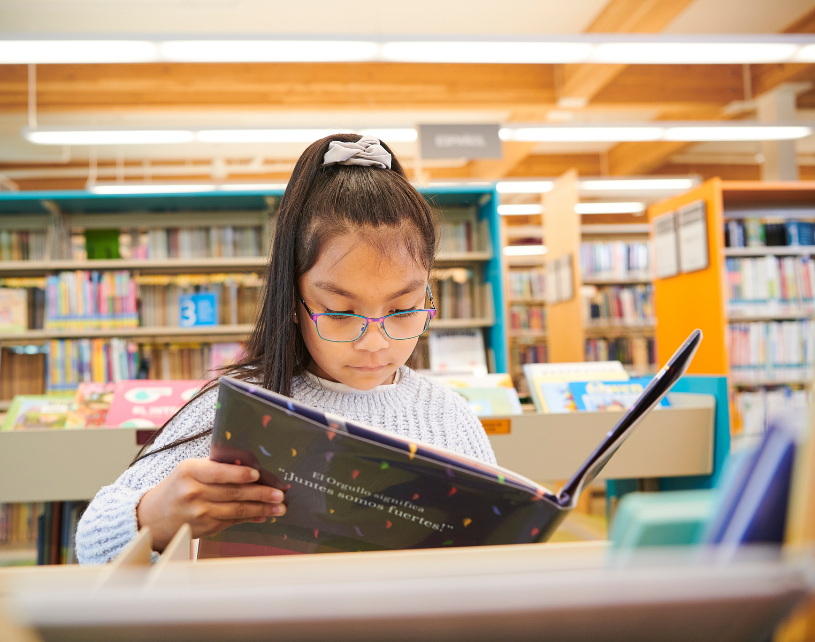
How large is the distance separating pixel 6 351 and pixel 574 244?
417 centimetres

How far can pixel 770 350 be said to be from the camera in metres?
4.32

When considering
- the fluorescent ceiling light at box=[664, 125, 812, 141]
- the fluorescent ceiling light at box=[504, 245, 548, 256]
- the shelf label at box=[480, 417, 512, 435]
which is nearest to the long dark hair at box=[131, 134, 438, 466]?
the shelf label at box=[480, 417, 512, 435]

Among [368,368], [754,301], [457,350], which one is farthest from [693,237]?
[368,368]

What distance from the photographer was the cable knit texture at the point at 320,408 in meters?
0.71

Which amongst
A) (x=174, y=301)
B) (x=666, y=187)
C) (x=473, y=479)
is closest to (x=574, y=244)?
(x=666, y=187)

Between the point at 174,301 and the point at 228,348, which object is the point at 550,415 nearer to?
the point at 228,348

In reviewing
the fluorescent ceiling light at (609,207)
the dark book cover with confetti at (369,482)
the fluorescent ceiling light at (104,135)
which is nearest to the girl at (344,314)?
the dark book cover with confetti at (369,482)

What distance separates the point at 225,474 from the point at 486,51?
9.76 feet

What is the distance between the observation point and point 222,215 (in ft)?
14.3

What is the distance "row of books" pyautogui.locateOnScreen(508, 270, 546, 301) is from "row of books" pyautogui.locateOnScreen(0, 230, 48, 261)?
440 cm

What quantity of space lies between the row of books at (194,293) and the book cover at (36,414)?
1810 mm

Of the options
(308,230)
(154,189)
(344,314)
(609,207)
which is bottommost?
(344,314)

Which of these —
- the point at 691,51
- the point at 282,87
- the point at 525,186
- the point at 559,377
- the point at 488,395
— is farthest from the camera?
the point at 525,186

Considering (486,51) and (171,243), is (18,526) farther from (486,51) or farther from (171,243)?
(486,51)
